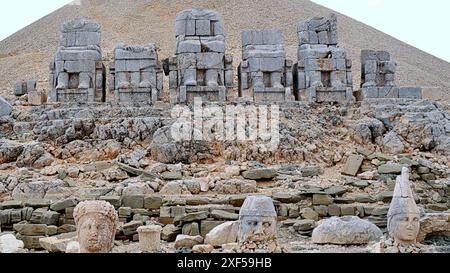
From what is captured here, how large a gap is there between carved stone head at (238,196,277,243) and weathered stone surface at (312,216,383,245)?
6.85 feet

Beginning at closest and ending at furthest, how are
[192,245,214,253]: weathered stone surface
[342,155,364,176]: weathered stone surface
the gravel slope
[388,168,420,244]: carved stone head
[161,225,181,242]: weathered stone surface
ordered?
[388,168,420,244]: carved stone head → [192,245,214,253]: weathered stone surface → [161,225,181,242]: weathered stone surface → [342,155,364,176]: weathered stone surface → the gravel slope

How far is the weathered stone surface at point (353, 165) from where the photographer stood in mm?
16125

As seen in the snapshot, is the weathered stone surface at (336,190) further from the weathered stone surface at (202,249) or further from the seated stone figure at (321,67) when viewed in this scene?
the seated stone figure at (321,67)

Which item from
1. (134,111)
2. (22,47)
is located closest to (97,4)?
(22,47)

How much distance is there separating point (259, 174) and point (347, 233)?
4.07m

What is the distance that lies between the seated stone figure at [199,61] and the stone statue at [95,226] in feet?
31.6

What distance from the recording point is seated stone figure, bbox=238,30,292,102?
789 inches

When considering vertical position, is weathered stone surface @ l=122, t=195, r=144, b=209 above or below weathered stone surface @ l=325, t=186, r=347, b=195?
below

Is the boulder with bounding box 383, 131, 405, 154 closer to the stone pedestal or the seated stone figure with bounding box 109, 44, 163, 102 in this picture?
the seated stone figure with bounding box 109, 44, 163, 102

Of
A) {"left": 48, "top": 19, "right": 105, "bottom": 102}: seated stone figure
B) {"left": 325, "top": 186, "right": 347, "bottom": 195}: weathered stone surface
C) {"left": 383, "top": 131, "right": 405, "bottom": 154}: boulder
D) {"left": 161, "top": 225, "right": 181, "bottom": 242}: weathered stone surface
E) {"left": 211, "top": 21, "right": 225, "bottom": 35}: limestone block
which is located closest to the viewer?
{"left": 161, "top": 225, "right": 181, "bottom": 242}: weathered stone surface

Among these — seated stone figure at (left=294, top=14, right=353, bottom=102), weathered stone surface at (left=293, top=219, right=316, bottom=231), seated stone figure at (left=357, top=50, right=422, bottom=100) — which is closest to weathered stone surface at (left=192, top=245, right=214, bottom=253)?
weathered stone surface at (left=293, top=219, right=316, bottom=231)

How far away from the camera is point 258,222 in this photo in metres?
9.98

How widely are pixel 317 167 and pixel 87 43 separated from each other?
27.3ft
